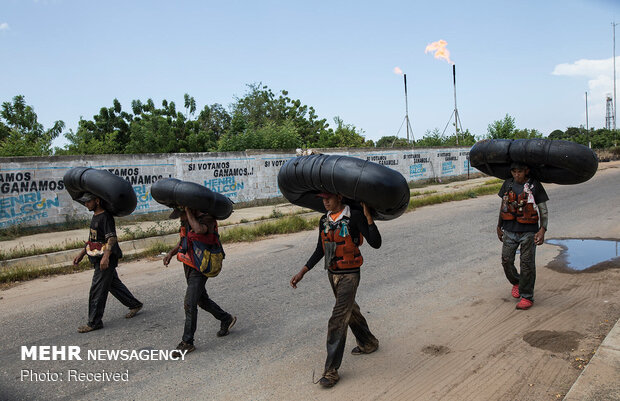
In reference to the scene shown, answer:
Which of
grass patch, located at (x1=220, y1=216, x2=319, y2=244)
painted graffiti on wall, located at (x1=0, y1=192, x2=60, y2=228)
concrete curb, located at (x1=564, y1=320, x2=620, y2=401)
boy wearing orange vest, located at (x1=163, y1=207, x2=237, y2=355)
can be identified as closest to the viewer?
concrete curb, located at (x1=564, y1=320, x2=620, y2=401)

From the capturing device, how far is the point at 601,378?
326 centimetres

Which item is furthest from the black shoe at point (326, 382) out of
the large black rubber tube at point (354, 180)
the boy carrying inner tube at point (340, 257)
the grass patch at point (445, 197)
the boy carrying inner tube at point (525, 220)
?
the grass patch at point (445, 197)

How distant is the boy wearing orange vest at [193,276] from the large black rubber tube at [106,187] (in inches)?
28.2

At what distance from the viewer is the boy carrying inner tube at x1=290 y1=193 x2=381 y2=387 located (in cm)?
358

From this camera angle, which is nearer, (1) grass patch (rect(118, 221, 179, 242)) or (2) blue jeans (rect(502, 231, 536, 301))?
(2) blue jeans (rect(502, 231, 536, 301))

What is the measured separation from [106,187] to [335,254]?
2.72m

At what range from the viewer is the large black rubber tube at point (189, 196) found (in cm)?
434

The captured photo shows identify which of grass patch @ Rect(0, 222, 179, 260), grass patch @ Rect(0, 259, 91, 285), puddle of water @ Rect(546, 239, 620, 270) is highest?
grass patch @ Rect(0, 222, 179, 260)

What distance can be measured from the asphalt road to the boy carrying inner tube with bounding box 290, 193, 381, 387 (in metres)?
0.27

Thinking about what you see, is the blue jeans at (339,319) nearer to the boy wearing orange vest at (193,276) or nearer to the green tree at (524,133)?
the boy wearing orange vest at (193,276)

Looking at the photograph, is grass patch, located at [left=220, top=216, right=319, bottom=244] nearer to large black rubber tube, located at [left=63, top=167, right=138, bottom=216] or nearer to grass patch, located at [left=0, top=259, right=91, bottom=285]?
grass patch, located at [left=0, top=259, right=91, bottom=285]

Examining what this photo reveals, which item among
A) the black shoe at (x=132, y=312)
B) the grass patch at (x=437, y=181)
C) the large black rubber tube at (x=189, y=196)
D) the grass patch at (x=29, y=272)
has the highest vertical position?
the large black rubber tube at (x=189, y=196)

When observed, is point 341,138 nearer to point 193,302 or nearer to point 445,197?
point 445,197

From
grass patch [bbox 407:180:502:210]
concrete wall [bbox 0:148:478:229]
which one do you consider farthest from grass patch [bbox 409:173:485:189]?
grass patch [bbox 407:180:502:210]
